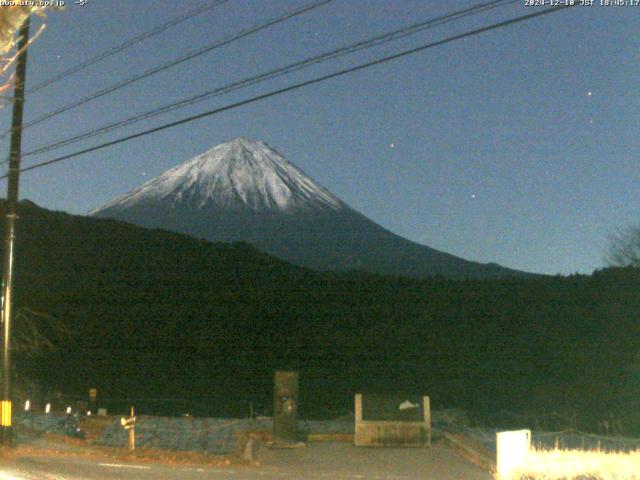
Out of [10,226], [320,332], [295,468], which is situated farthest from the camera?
[320,332]

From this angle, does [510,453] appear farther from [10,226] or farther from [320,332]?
[320,332]

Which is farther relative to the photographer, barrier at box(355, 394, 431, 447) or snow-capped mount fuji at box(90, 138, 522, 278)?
snow-capped mount fuji at box(90, 138, 522, 278)

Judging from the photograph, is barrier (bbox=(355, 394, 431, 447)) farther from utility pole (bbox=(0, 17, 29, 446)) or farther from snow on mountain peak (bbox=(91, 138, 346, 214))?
snow on mountain peak (bbox=(91, 138, 346, 214))

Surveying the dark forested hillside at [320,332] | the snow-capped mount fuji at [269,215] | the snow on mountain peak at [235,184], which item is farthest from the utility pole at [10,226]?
the snow on mountain peak at [235,184]

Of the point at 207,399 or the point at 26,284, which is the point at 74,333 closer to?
the point at 26,284

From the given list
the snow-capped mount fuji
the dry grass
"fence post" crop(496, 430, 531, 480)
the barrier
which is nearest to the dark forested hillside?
the barrier

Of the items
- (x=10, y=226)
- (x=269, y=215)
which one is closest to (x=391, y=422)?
(x=10, y=226)
